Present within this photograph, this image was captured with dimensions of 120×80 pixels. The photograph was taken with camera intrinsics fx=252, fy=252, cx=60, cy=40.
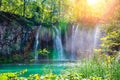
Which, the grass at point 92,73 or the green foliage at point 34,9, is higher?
the green foliage at point 34,9

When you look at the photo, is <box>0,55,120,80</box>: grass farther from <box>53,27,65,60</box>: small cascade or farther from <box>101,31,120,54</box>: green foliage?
<box>53,27,65,60</box>: small cascade

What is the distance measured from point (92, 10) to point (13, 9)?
9.18m

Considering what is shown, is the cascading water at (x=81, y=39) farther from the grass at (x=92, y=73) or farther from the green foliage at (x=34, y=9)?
the grass at (x=92, y=73)

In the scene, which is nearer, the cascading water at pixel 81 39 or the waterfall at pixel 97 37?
the waterfall at pixel 97 37

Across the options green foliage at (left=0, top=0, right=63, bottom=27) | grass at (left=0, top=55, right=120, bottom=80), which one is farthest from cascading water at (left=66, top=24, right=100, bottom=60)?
grass at (left=0, top=55, right=120, bottom=80)

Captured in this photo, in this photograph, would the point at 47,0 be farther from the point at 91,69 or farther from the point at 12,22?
the point at 91,69

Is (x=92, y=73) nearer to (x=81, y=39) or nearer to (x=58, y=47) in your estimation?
(x=58, y=47)

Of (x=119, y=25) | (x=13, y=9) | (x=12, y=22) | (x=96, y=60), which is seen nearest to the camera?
(x=96, y=60)

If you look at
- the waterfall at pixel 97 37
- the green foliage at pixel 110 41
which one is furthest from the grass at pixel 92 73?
the waterfall at pixel 97 37

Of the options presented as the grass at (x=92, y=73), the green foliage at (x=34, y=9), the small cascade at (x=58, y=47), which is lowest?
the small cascade at (x=58, y=47)

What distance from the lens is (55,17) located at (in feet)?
99.7

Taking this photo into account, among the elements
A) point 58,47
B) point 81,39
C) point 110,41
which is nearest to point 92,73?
point 110,41

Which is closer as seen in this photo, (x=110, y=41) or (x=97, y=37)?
(x=110, y=41)

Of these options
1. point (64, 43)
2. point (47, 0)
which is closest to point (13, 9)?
point (47, 0)
